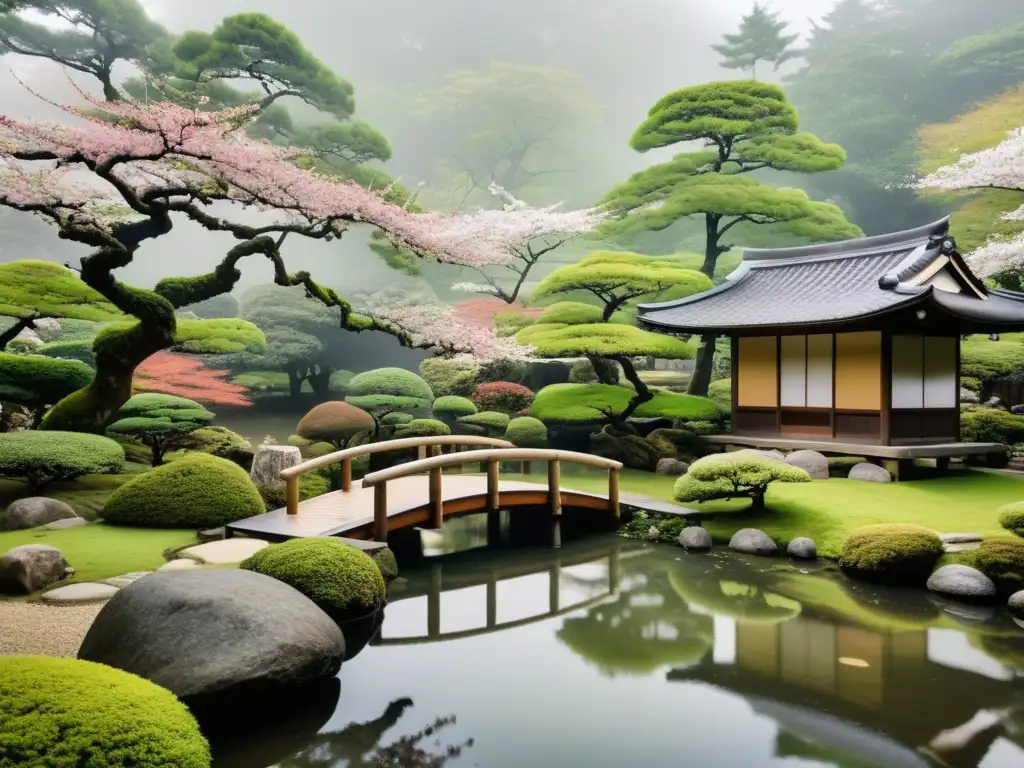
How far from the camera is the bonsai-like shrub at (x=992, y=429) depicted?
14.6 metres

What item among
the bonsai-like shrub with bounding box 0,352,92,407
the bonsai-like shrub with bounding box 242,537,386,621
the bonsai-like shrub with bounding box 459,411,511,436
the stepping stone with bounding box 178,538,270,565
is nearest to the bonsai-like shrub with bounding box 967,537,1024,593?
the bonsai-like shrub with bounding box 242,537,386,621

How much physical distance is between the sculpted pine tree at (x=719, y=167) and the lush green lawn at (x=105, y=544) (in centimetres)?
1426

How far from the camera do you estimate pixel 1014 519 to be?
7.46m

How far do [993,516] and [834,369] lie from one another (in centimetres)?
426

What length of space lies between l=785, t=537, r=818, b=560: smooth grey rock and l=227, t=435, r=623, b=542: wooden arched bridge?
2.51m

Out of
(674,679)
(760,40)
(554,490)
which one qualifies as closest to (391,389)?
(554,490)

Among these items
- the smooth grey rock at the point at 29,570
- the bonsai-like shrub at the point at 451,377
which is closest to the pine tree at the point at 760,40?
the bonsai-like shrub at the point at 451,377

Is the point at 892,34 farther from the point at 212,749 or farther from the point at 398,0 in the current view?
the point at 212,749

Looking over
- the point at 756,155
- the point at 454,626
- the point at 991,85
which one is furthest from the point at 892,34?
the point at 454,626

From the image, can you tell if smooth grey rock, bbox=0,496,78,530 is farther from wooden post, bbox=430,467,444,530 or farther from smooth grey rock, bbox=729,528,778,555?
smooth grey rock, bbox=729,528,778,555

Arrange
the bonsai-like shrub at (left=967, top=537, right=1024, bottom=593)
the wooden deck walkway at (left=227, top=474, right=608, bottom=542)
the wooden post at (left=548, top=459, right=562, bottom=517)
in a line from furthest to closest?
the wooden post at (left=548, top=459, right=562, bottom=517)
the wooden deck walkway at (left=227, top=474, right=608, bottom=542)
the bonsai-like shrub at (left=967, top=537, right=1024, bottom=593)

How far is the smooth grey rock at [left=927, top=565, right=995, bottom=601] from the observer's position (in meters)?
7.42

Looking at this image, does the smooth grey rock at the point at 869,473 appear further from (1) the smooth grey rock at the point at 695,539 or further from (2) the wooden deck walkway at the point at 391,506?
(2) the wooden deck walkway at the point at 391,506

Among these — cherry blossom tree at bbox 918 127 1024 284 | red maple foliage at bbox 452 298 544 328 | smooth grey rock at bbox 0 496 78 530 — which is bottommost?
smooth grey rock at bbox 0 496 78 530
